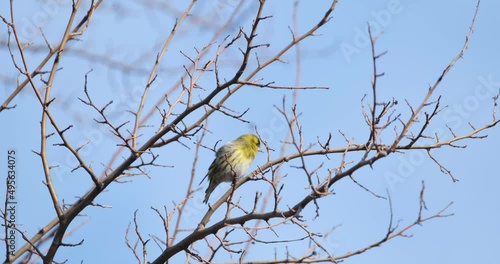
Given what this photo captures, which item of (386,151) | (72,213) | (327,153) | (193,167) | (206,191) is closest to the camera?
(386,151)

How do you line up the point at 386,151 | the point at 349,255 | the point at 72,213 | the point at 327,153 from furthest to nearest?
the point at 327,153 → the point at 72,213 → the point at 349,255 → the point at 386,151

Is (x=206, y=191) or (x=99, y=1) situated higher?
(x=206, y=191)

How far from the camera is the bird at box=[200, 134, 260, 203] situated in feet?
23.9

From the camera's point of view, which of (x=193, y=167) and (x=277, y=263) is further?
(x=193, y=167)

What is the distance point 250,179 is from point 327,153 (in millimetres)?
896

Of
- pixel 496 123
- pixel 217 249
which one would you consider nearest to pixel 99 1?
pixel 217 249

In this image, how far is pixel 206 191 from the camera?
743 cm

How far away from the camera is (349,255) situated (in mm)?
3689

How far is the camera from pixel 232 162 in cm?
729

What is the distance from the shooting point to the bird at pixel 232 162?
7277mm

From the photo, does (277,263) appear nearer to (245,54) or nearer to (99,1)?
(245,54)

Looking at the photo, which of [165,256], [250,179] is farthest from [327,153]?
[165,256]

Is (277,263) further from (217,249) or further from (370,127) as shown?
(370,127)

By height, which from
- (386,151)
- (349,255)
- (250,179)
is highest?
(250,179)
